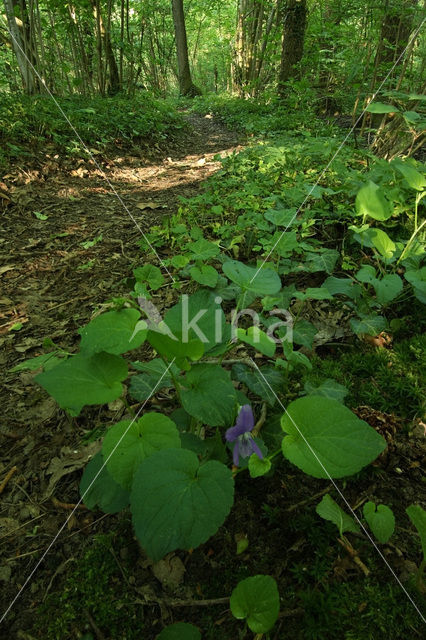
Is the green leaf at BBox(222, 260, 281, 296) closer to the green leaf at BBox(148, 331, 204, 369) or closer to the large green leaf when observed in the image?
the large green leaf

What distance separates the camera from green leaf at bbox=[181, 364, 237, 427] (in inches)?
39.1

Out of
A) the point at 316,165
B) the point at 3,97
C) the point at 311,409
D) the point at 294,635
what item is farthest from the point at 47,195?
the point at 294,635

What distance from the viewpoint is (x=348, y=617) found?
0.90m

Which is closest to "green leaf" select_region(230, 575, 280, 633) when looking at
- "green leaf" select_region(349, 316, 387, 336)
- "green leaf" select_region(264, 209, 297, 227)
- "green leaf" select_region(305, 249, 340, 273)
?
"green leaf" select_region(349, 316, 387, 336)

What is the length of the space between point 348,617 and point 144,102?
9.74 meters

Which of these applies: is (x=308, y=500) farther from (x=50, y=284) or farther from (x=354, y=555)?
(x=50, y=284)

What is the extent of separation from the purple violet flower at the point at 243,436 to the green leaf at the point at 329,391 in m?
0.40

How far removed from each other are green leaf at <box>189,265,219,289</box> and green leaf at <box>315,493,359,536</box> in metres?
1.06

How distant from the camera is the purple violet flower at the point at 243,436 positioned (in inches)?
39.1

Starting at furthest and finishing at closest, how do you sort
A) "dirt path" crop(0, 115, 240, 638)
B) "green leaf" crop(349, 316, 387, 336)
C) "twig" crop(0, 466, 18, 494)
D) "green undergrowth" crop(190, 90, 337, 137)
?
"green undergrowth" crop(190, 90, 337, 137)
"green leaf" crop(349, 316, 387, 336)
"twig" crop(0, 466, 18, 494)
"dirt path" crop(0, 115, 240, 638)

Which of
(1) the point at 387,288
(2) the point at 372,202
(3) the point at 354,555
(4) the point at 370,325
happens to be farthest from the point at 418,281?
(3) the point at 354,555

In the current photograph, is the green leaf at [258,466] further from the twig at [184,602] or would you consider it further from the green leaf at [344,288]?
the green leaf at [344,288]

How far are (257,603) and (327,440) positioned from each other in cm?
43

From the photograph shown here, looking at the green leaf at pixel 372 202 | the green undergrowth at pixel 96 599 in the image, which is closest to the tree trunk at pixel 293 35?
the green leaf at pixel 372 202
